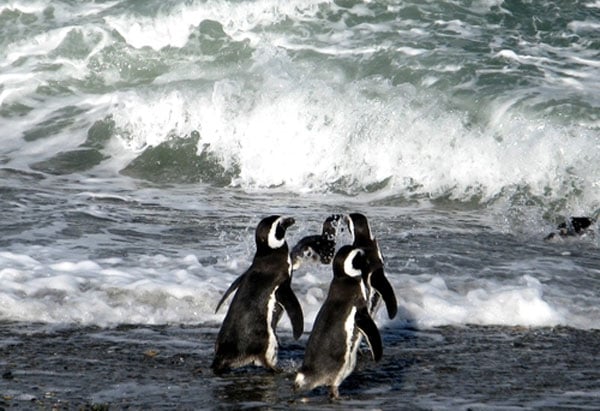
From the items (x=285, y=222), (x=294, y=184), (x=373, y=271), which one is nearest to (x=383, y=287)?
(x=373, y=271)

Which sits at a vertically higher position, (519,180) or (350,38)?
(350,38)

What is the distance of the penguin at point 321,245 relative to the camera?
22.5 ft

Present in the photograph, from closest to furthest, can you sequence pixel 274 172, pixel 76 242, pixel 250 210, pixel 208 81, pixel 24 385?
pixel 24 385
pixel 76 242
pixel 250 210
pixel 274 172
pixel 208 81

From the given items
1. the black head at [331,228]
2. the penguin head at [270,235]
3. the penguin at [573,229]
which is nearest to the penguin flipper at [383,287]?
the penguin head at [270,235]

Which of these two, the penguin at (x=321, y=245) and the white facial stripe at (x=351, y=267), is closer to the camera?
the white facial stripe at (x=351, y=267)

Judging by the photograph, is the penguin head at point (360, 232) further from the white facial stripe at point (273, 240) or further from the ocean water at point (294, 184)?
the white facial stripe at point (273, 240)

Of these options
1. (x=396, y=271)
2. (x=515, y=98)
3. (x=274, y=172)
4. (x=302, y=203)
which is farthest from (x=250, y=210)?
(x=515, y=98)

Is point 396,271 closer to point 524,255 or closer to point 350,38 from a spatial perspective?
point 524,255

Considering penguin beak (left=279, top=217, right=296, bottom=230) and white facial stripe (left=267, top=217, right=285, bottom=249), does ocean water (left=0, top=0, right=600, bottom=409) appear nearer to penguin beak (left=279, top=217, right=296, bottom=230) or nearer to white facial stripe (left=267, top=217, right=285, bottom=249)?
white facial stripe (left=267, top=217, right=285, bottom=249)

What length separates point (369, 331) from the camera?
5.21m

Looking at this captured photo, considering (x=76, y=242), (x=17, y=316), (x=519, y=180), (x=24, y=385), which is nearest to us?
(x=24, y=385)

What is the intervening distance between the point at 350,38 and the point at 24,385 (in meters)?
9.12

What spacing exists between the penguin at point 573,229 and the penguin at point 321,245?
2.21 m

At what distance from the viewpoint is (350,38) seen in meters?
13.6
